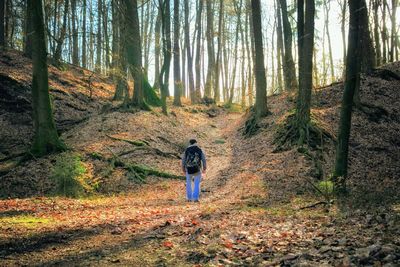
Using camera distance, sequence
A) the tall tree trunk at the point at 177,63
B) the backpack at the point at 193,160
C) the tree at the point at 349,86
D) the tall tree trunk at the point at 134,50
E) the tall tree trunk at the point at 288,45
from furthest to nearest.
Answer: the tall tree trunk at the point at 177,63 < the tall tree trunk at the point at 288,45 < the tall tree trunk at the point at 134,50 < the backpack at the point at 193,160 < the tree at the point at 349,86

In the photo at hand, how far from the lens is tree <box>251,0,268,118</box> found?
1962cm

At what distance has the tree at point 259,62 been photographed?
19625 millimetres

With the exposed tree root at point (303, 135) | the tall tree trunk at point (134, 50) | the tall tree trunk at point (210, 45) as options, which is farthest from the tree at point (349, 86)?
the tall tree trunk at point (210, 45)

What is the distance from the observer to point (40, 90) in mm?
13266

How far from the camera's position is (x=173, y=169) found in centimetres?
1555

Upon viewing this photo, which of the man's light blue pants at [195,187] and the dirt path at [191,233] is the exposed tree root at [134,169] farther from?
the man's light blue pants at [195,187]

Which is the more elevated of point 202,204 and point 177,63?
point 177,63

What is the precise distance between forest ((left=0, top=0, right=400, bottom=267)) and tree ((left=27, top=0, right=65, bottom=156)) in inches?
1.6

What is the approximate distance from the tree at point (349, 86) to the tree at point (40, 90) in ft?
31.5

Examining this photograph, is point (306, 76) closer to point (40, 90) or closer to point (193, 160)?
point (193, 160)

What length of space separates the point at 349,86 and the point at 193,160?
5020 millimetres

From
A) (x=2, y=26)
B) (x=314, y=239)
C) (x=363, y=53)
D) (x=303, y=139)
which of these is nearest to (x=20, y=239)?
(x=314, y=239)

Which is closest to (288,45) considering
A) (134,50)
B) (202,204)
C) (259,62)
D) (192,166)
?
(259,62)

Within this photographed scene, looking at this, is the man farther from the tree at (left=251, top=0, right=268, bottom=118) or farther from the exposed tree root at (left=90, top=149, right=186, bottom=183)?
the tree at (left=251, top=0, right=268, bottom=118)
